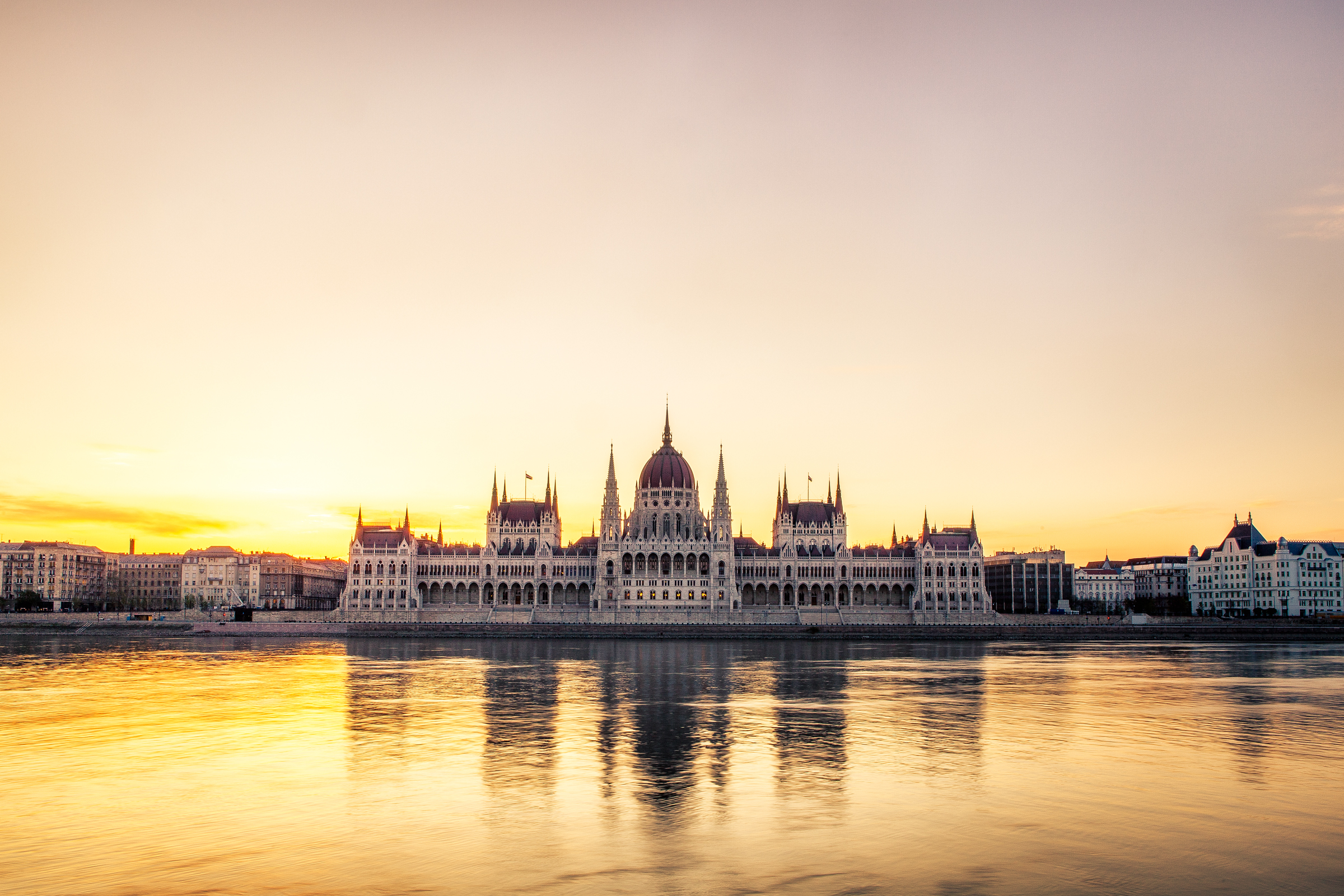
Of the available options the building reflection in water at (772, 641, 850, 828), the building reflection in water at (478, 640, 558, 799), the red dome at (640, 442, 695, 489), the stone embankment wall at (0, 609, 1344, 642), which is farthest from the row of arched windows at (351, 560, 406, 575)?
the building reflection in water at (772, 641, 850, 828)

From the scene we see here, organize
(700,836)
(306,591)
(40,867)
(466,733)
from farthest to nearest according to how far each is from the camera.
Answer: (306,591) → (466,733) → (700,836) → (40,867)

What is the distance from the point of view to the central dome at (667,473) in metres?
136

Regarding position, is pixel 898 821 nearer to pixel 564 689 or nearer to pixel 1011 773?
pixel 1011 773

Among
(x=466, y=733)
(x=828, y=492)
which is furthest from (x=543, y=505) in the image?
(x=466, y=733)

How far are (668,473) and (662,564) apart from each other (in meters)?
13.9

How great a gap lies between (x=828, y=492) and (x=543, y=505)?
3926 cm

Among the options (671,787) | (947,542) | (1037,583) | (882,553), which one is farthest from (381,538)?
(671,787)

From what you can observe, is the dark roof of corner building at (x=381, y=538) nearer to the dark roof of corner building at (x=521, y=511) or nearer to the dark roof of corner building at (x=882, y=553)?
the dark roof of corner building at (x=521, y=511)

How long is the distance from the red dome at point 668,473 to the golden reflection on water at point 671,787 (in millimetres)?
86500

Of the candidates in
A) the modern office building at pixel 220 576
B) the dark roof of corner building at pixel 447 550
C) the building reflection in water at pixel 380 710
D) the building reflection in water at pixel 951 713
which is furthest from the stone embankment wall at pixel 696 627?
the modern office building at pixel 220 576

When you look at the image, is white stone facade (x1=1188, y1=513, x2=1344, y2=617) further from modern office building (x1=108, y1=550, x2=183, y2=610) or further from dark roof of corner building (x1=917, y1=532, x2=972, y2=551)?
modern office building (x1=108, y1=550, x2=183, y2=610)

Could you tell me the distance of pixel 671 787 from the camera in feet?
76.8

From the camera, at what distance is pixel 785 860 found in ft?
58.2

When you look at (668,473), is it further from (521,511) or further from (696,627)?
(696,627)
